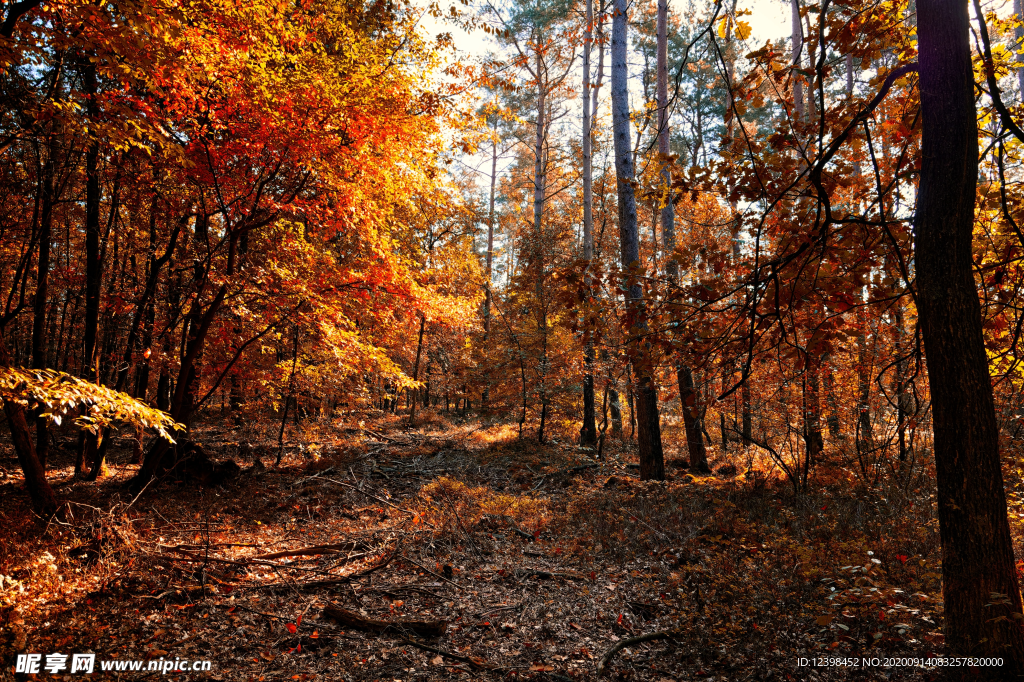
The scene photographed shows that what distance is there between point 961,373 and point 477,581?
4928mm

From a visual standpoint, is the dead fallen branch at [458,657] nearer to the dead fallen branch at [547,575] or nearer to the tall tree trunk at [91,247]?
the dead fallen branch at [547,575]

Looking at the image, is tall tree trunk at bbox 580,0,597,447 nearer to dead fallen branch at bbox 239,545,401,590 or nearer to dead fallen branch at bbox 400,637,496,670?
dead fallen branch at bbox 239,545,401,590

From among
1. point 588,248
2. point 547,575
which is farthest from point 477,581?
point 588,248

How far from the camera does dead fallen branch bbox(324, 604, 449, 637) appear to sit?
4.48 m

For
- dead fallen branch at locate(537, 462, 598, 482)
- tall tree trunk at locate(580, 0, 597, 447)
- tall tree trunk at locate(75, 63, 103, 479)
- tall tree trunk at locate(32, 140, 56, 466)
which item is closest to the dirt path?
tall tree trunk at locate(32, 140, 56, 466)

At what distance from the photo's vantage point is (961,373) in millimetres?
2887

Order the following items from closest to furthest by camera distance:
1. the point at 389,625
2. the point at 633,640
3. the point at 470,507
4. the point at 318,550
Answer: the point at 633,640 < the point at 389,625 < the point at 318,550 < the point at 470,507

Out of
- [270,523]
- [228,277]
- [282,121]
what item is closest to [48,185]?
[228,277]

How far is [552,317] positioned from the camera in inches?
559

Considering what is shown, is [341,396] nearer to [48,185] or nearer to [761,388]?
[48,185]

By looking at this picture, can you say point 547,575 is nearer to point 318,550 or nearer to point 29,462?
point 318,550

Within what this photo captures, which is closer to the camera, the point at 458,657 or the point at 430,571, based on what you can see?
the point at 458,657

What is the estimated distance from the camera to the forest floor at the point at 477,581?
3.92m

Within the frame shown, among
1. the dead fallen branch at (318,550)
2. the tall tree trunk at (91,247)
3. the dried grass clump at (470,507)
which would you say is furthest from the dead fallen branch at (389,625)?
the tall tree trunk at (91,247)
